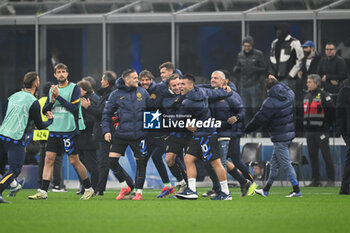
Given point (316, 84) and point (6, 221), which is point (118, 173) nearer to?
point (6, 221)

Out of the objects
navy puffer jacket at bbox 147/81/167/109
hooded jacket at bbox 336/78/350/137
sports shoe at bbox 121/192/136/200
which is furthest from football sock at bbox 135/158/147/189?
hooded jacket at bbox 336/78/350/137

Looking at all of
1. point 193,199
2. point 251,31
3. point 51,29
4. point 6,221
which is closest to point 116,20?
point 51,29

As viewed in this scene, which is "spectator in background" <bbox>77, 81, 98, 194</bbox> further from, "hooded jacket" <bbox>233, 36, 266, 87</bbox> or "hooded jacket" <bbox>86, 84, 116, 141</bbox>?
"hooded jacket" <bbox>233, 36, 266, 87</bbox>

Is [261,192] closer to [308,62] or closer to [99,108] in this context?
[99,108]

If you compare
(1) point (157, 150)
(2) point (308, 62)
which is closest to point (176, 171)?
(1) point (157, 150)

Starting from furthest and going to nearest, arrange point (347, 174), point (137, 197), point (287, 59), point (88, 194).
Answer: point (287, 59) → point (347, 174) → point (88, 194) → point (137, 197)

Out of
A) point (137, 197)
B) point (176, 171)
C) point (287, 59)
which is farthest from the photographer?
point (287, 59)

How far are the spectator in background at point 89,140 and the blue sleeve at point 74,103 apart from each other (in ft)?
5.47

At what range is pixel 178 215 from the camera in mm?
11156

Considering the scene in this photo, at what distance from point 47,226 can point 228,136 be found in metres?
6.09

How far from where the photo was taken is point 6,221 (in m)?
10.4

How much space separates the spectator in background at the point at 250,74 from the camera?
20.0 m

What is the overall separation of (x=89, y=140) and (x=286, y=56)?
5.77 m

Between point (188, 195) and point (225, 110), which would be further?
point (225, 110)
